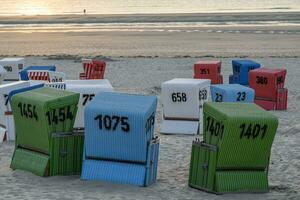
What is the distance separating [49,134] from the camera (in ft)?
36.0

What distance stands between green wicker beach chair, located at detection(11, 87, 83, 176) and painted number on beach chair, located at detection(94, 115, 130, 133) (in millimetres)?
874

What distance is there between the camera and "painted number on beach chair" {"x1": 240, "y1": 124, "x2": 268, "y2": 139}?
1009 cm

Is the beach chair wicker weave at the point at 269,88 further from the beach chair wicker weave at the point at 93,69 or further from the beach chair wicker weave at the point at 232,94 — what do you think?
the beach chair wicker weave at the point at 93,69

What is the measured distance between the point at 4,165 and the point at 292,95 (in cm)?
1219

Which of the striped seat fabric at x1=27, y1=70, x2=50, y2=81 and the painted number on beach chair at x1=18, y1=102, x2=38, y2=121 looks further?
the striped seat fabric at x1=27, y1=70, x2=50, y2=81

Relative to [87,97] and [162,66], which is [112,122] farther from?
[162,66]

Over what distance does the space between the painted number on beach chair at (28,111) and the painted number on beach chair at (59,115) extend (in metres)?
0.27

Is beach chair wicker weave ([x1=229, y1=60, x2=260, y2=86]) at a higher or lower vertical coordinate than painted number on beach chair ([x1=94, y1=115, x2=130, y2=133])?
lower

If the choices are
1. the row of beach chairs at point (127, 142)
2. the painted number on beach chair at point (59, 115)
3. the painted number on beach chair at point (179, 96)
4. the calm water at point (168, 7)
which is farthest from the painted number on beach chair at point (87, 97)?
the calm water at point (168, 7)

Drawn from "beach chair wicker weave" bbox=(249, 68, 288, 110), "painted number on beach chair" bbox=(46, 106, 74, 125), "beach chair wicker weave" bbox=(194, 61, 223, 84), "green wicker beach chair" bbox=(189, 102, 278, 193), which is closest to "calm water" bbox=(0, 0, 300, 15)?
"beach chair wicker weave" bbox=(194, 61, 223, 84)

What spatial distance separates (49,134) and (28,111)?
2.04 ft

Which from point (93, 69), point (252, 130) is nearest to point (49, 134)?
point (252, 130)

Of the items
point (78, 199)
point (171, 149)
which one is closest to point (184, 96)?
point (171, 149)

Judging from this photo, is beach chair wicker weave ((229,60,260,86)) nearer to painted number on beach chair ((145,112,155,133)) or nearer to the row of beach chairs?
the row of beach chairs
